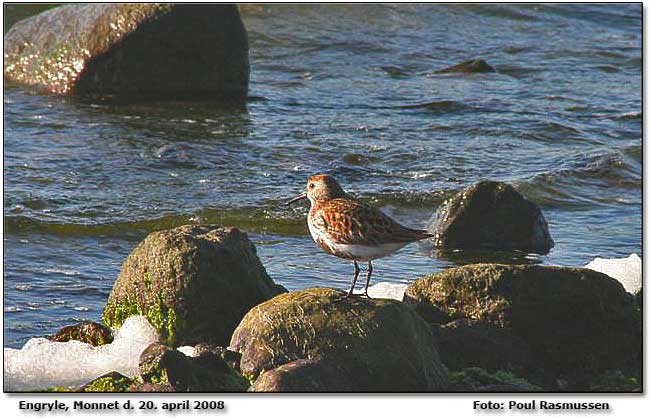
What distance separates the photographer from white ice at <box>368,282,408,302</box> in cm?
768

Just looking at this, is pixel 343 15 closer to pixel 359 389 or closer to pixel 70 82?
pixel 70 82

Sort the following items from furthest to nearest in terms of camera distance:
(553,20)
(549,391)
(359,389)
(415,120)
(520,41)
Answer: (553,20) < (520,41) < (415,120) < (549,391) < (359,389)

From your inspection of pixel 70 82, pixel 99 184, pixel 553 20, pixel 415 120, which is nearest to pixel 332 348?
pixel 99 184

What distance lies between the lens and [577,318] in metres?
6.52

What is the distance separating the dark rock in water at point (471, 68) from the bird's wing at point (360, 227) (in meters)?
11.0

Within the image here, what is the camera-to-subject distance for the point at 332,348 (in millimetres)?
5832

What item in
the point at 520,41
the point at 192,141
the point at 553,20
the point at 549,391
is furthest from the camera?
the point at 553,20

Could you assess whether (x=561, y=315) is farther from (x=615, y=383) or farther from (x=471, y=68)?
(x=471, y=68)

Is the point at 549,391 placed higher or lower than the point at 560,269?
lower

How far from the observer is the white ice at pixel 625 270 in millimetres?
7784

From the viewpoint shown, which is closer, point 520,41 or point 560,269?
point 560,269

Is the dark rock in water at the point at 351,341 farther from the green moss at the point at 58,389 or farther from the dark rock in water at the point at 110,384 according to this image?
the green moss at the point at 58,389

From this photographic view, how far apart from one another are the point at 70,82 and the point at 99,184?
3.88m

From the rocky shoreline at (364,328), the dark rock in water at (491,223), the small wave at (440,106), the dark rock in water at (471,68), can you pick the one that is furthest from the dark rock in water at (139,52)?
the rocky shoreline at (364,328)
